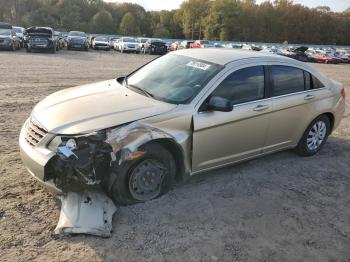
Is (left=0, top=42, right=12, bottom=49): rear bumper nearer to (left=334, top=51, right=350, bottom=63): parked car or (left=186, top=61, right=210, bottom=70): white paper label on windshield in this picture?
(left=186, top=61, right=210, bottom=70): white paper label on windshield

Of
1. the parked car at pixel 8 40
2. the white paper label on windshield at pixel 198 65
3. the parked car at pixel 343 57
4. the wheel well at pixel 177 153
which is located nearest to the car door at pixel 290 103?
the white paper label on windshield at pixel 198 65

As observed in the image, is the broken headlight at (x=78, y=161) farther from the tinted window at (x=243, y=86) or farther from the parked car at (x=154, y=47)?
the parked car at (x=154, y=47)

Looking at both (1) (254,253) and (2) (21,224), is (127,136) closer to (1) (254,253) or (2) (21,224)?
(2) (21,224)

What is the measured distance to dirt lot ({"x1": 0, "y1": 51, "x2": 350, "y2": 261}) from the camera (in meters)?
3.66

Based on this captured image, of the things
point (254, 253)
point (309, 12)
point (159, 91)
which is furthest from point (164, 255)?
point (309, 12)

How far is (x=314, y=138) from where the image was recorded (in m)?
6.39

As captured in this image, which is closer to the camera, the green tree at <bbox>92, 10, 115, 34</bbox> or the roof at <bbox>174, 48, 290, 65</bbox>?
the roof at <bbox>174, 48, 290, 65</bbox>

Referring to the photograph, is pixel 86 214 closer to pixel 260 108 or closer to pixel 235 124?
pixel 235 124

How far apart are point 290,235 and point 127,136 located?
197 cm

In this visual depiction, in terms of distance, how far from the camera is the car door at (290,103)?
18.0 ft

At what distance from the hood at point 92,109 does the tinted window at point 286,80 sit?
1.74 meters

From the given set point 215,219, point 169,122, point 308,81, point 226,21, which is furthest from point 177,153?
point 226,21

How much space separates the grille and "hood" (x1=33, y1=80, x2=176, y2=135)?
0.07m

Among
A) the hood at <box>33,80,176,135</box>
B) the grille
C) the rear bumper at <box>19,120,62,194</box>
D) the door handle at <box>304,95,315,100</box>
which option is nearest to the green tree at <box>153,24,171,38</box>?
the door handle at <box>304,95,315,100</box>
